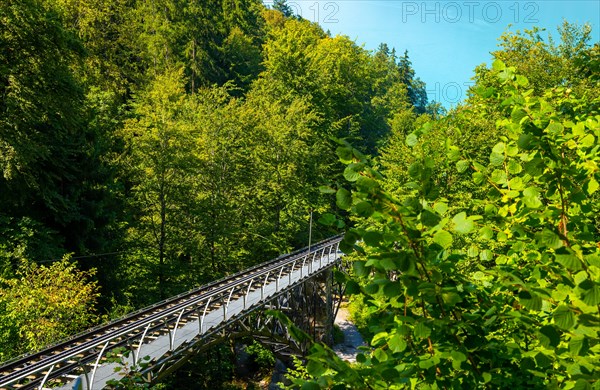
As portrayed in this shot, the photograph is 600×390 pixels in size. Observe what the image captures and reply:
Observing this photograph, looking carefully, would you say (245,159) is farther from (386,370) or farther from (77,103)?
(386,370)

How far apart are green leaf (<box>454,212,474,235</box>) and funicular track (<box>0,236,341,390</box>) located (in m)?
5.73

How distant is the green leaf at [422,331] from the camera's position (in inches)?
75.7

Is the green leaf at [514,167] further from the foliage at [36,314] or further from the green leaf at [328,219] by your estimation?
the foliage at [36,314]

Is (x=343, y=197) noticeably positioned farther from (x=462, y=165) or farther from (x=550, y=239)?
(x=462, y=165)

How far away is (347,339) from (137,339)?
77.0 feet

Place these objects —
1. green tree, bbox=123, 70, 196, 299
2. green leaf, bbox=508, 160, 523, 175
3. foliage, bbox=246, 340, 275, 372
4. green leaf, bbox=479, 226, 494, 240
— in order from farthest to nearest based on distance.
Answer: foliage, bbox=246, 340, 275, 372, green tree, bbox=123, 70, 196, 299, green leaf, bbox=508, 160, 523, 175, green leaf, bbox=479, 226, 494, 240

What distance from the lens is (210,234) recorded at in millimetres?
26062

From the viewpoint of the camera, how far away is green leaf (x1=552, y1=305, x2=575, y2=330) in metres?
1.63

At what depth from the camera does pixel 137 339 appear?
12523 mm

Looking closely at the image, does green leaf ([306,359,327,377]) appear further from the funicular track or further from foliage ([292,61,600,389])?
the funicular track

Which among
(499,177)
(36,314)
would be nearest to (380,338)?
(499,177)

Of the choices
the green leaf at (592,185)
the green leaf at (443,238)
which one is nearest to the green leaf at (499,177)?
the green leaf at (592,185)

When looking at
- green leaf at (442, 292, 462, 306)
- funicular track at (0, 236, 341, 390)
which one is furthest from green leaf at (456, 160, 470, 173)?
funicular track at (0, 236, 341, 390)

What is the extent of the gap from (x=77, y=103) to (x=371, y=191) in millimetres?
21850
